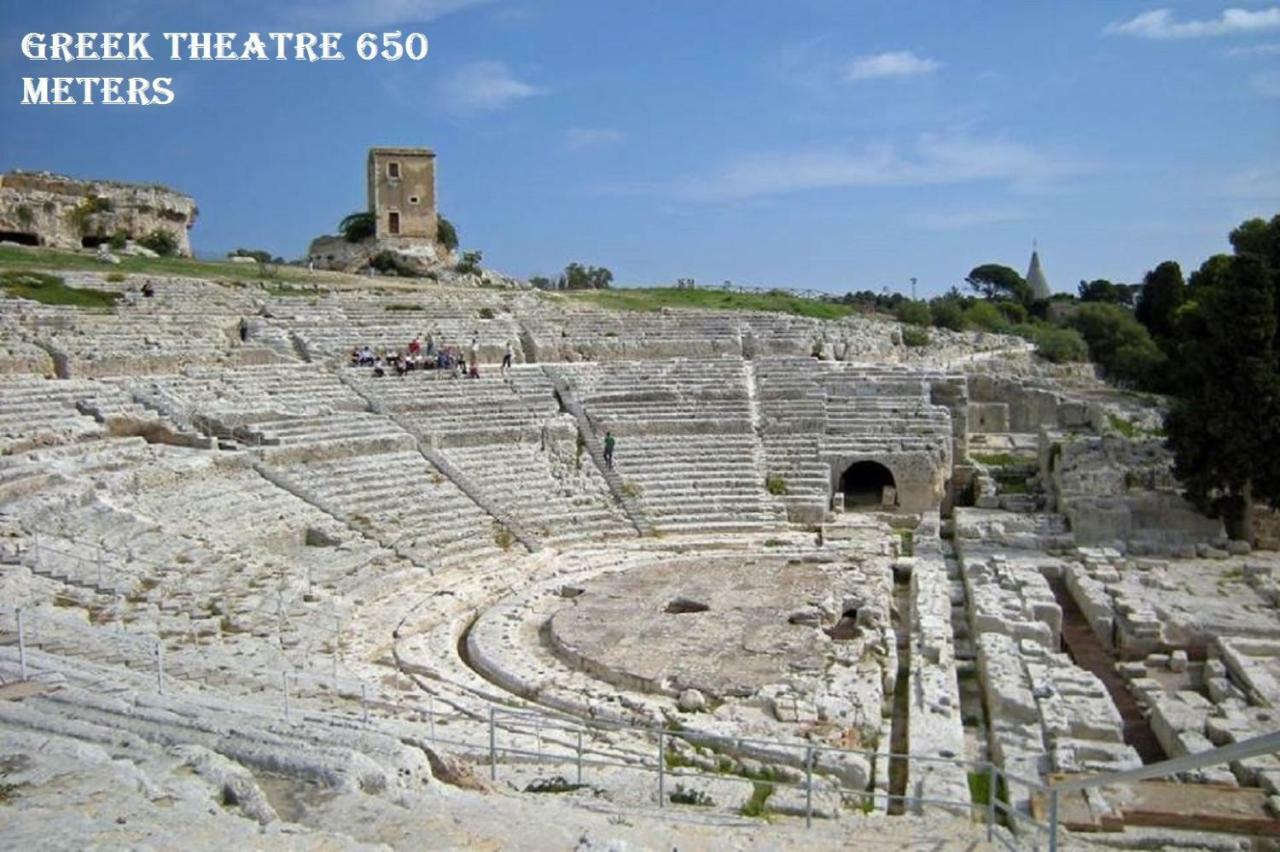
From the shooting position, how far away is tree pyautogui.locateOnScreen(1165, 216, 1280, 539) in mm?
17781

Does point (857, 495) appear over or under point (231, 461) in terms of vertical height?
under

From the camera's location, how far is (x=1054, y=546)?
1825 cm

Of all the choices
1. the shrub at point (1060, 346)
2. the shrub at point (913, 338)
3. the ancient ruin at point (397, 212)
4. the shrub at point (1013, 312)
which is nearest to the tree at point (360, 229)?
the ancient ruin at point (397, 212)

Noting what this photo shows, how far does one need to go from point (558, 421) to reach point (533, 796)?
49.6 feet

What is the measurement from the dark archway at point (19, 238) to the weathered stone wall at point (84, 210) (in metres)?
0.02

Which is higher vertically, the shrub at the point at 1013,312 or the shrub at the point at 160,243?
the shrub at the point at 160,243

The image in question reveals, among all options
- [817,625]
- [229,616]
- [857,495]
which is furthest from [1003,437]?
[229,616]

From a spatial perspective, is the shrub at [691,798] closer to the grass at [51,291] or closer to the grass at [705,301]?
the grass at [51,291]

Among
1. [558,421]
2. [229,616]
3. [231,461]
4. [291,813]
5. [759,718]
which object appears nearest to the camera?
[291,813]

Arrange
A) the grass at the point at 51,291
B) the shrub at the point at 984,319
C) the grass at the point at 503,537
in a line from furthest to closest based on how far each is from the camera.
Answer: the shrub at the point at 984,319
the grass at the point at 51,291
the grass at the point at 503,537

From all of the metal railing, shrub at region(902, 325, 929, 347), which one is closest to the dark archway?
the metal railing

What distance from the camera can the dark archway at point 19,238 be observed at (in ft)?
101

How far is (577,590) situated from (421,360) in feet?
33.8

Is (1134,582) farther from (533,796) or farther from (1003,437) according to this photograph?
(1003,437)
